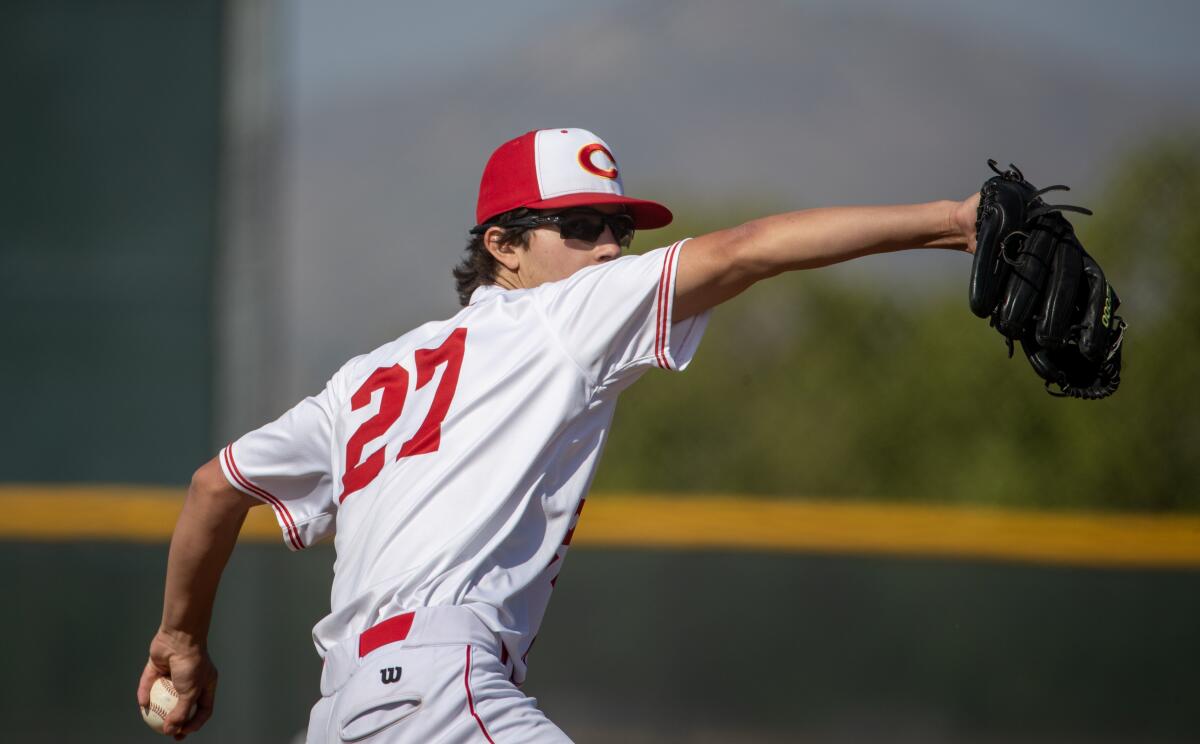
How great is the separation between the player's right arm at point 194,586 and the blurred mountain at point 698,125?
125 inches

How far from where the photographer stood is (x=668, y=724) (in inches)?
190

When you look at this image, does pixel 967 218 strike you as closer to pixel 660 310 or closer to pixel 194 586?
pixel 660 310

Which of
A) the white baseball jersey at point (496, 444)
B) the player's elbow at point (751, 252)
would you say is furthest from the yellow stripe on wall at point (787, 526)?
the player's elbow at point (751, 252)

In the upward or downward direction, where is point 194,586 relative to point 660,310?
downward

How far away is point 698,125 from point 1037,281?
3780 millimetres

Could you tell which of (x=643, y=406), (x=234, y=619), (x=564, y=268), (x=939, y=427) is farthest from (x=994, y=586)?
(x=234, y=619)

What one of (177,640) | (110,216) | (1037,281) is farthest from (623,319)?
(110,216)

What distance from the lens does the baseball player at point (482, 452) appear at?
188cm

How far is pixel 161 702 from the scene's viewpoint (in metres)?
2.44

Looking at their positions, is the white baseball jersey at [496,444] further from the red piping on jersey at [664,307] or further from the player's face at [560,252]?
the player's face at [560,252]

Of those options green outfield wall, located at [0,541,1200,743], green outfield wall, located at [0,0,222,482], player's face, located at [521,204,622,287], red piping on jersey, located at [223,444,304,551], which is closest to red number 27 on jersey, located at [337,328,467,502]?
red piping on jersey, located at [223,444,304,551]

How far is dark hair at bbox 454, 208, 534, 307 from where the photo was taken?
7.90 ft

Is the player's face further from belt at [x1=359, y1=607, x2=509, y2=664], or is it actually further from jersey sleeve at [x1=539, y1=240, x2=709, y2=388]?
belt at [x1=359, y1=607, x2=509, y2=664]

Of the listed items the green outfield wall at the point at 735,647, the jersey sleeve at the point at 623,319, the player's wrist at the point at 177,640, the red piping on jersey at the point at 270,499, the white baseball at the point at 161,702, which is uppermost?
the jersey sleeve at the point at 623,319
